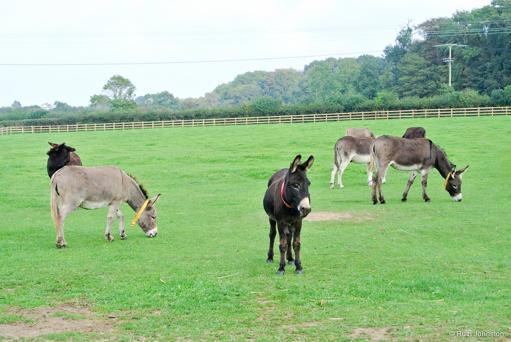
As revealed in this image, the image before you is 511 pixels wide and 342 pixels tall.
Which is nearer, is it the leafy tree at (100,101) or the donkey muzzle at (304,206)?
the donkey muzzle at (304,206)

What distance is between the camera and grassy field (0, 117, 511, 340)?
27.5 feet

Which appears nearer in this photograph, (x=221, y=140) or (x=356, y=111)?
(x=221, y=140)

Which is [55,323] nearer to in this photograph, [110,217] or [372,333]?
[372,333]

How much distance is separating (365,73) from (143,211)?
309 feet

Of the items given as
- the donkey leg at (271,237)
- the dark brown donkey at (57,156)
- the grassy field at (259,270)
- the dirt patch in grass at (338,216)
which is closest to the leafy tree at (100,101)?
the grassy field at (259,270)

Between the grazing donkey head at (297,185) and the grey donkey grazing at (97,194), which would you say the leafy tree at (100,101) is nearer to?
the grey donkey grazing at (97,194)

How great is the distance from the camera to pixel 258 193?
963 inches

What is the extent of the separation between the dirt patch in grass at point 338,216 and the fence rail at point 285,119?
4743 cm

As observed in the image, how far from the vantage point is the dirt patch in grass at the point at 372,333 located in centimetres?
774

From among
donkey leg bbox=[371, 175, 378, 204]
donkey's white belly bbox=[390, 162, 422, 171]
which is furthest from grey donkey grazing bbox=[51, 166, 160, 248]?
donkey's white belly bbox=[390, 162, 422, 171]

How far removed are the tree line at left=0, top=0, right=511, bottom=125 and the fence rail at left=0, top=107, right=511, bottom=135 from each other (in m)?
3.31

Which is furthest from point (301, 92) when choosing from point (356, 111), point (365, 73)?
point (356, 111)

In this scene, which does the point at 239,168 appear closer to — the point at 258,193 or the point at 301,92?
the point at 258,193

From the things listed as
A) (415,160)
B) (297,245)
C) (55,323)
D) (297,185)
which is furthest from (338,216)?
(55,323)
